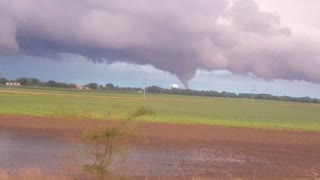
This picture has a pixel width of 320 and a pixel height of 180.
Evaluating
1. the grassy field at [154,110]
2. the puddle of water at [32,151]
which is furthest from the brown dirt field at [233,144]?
the grassy field at [154,110]

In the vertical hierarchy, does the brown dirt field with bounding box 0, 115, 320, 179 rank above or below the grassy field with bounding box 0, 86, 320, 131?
below

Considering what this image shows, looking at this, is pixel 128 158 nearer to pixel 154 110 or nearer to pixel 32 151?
pixel 32 151

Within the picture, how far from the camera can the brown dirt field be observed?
2883 centimetres

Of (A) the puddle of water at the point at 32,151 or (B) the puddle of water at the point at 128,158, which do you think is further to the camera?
(A) the puddle of water at the point at 32,151

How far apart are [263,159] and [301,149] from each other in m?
10.4

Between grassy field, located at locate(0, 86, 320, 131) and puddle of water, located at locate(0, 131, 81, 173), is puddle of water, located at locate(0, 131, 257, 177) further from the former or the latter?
grassy field, located at locate(0, 86, 320, 131)

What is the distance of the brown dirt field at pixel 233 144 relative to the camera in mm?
28828

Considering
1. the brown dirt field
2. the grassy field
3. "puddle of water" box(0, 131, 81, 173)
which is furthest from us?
the brown dirt field

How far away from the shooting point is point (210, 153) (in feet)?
121

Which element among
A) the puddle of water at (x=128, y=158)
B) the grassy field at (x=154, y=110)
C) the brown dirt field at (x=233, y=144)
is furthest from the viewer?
the brown dirt field at (x=233, y=144)

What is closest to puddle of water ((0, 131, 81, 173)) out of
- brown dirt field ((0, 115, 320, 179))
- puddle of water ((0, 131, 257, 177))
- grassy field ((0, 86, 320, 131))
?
puddle of water ((0, 131, 257, 177))

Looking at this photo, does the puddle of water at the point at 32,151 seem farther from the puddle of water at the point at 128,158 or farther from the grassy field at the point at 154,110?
the grassy field at the point at 154,110

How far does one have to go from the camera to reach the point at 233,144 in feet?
148

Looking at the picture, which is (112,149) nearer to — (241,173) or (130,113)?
(130,113)
